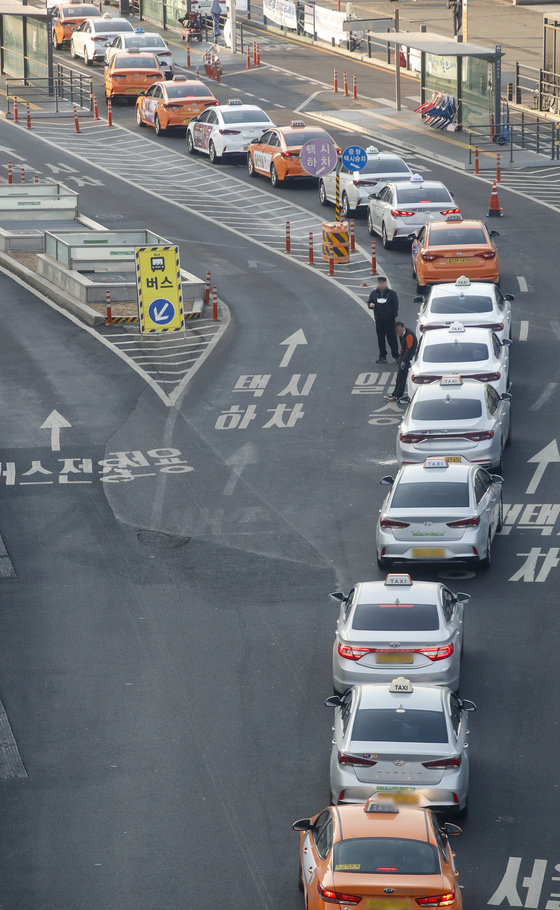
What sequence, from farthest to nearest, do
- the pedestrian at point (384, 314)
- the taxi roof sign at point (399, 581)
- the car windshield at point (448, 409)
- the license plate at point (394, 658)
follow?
the pedestrian at point (384, 314) < the car windshield at point (448, 409) < the taxi roof sign at point (399, 581) < the license plate at point (394, 658)

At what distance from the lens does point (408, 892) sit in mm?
13180

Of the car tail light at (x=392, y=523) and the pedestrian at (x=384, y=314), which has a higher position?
the pedestrian at (x=384, y=314)

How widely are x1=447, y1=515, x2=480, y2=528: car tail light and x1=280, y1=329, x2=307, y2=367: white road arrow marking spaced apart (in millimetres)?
11182

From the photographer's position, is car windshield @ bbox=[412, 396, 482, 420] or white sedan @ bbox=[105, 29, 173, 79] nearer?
car windshield @ bbox=[412, 396, 482, 420]

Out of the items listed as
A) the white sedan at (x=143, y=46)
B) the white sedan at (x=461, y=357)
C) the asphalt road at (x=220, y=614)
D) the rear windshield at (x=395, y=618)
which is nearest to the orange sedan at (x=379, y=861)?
the asphalt road at (x=220, y=614)

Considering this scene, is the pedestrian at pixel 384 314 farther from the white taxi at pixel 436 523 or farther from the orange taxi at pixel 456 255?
the white taxi at pixel 436 523

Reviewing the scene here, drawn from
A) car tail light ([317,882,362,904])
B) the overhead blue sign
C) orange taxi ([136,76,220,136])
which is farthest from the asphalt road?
orange taxi ([136,76,220,136])

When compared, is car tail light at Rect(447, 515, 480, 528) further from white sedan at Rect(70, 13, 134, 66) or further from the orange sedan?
white sedan at Rect(70, 13, 134, 66)

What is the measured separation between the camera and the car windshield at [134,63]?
58.7m

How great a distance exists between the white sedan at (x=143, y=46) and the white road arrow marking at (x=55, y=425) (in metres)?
33.9

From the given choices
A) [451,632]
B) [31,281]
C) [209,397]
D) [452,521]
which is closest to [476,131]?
[31,281]

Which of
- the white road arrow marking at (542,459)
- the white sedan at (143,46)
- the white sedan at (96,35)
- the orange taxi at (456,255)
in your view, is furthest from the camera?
the white sedan at (96,35)

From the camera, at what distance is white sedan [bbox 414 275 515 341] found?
3111 cm

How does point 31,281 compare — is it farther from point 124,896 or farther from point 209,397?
point 124,896
